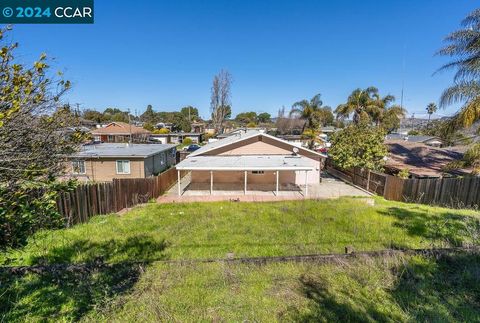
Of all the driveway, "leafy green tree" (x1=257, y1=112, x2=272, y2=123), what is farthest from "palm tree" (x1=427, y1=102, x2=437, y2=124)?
the driveway

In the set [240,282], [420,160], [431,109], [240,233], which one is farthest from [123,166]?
[431,109]

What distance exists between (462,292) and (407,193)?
11.8 meters

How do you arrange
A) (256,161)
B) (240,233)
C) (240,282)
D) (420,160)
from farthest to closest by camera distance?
1. (420,160)
2. (256,161)
3. (240,233)
4. (240,282)

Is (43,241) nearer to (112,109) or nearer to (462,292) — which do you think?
(462,292)

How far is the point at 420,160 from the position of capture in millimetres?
20500

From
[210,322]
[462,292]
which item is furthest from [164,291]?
[462,292]

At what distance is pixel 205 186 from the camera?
58.9 feet

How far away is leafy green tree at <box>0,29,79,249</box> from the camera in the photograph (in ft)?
8.27

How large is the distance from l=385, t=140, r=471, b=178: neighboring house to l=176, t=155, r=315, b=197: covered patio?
24.7 feet

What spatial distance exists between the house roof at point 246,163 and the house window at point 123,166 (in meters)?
5.64

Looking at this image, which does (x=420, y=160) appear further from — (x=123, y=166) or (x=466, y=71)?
(x=123, y=166)

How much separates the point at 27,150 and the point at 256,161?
14.9 meters

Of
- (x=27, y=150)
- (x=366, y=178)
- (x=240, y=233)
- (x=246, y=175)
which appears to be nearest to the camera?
(x=27, y=150)

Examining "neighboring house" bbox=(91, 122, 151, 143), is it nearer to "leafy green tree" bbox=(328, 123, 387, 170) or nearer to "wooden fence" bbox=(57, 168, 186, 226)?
"wooden fence" bbox=(57, 168, 186, 226)
